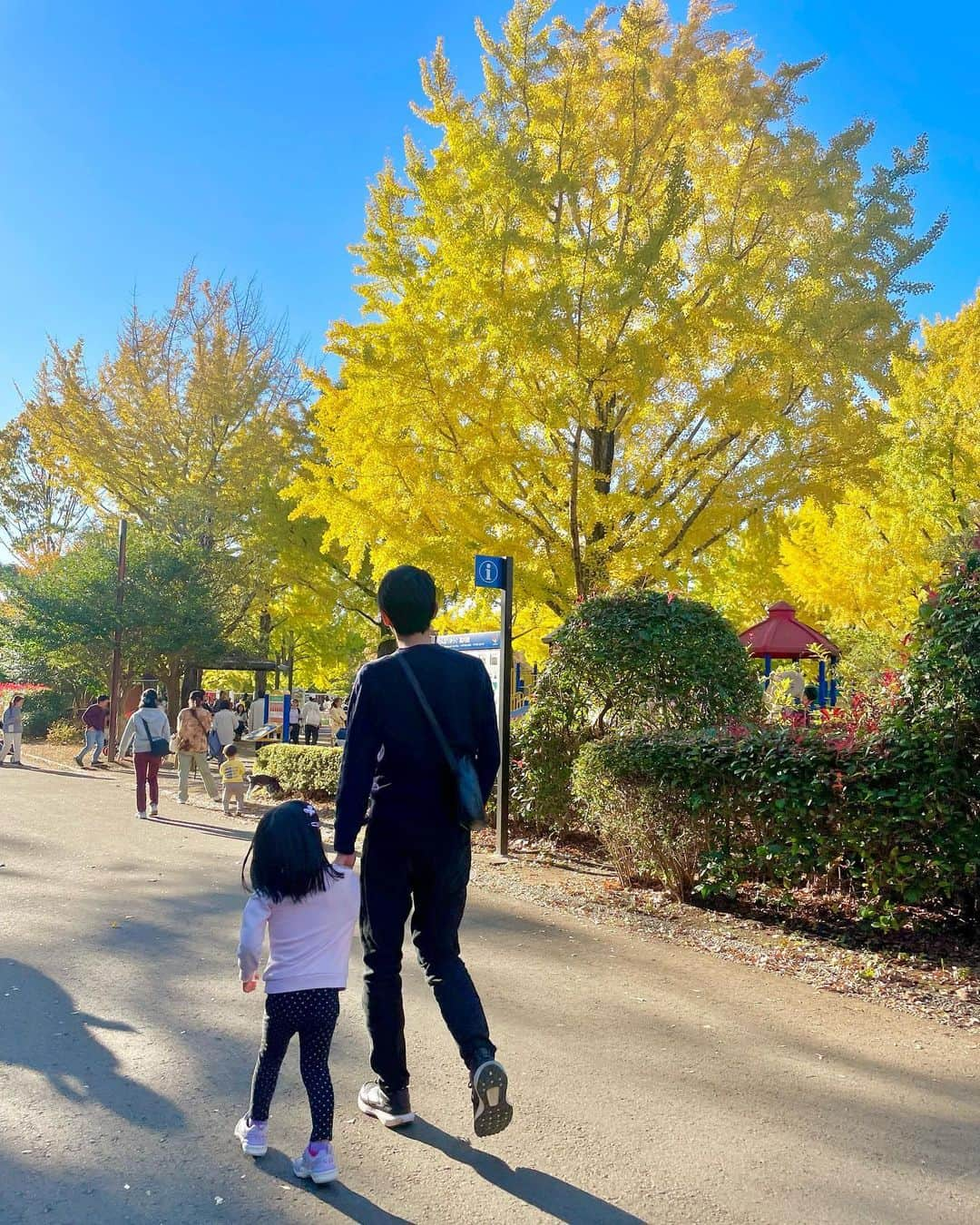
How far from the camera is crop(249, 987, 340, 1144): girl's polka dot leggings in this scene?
2.79m

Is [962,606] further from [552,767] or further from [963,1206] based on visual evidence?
[552,767]

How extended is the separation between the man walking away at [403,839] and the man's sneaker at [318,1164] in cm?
37

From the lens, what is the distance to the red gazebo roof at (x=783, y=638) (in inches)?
607

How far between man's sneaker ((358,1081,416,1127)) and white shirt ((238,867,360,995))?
0.53 m

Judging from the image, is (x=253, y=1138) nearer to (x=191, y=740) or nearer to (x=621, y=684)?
(x=621, y=684)

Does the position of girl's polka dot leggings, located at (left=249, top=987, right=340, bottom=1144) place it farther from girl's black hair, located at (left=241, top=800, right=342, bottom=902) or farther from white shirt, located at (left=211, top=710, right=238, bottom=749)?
white shirt, located at (left=211, top=710, right=238, bottom=749)

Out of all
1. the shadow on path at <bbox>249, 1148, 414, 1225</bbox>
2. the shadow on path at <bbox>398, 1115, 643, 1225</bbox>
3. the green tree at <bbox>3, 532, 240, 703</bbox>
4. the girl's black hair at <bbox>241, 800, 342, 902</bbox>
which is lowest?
the shadow on path at <bbox>249, 1148, 414, 1225</bbox>

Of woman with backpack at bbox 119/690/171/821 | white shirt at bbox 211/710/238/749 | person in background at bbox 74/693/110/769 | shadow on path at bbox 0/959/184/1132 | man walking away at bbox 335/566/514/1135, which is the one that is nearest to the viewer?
man walking away at bbox 335/566/514/1135

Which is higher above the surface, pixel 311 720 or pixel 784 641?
pixel 784 641

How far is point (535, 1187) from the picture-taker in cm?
275

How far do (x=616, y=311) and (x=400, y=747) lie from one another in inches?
267

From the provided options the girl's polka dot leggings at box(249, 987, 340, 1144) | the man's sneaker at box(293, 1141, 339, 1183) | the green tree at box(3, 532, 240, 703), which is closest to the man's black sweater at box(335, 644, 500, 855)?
the girl's polka dot leggings at box(249, 987, 340, 1144)

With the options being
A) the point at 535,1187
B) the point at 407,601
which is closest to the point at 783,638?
the point at 407,601

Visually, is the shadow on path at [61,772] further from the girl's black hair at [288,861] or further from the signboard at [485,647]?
the girl's black hair at [288,861]
